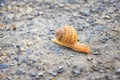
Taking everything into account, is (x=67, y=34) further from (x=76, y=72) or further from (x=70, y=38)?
(x=76, y=72)

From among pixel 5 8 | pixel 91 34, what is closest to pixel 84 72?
pixel 91 34

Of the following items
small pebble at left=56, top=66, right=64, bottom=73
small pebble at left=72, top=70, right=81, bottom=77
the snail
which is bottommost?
small pebble at left=72, top=70, right=81, bottom=77

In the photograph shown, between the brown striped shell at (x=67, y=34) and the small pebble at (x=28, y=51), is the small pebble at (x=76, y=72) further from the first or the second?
the small pebble at (x=28, y=51)

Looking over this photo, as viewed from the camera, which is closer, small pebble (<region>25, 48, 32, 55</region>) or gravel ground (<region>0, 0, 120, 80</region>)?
gravel ground (<region>0, 0, 120, 80</region>)

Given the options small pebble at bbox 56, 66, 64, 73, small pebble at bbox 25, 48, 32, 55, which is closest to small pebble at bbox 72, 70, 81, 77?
small pebble at bbox 56, 66, 64, 73

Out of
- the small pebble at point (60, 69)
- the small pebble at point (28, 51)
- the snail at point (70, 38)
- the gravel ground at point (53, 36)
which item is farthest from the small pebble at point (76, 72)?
the small pebble at point (28, 51)

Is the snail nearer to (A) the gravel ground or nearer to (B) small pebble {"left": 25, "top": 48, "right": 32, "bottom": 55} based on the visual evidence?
(A) the gravel ground

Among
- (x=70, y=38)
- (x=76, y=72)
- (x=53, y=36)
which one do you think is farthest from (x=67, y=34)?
(x=76, y=72)

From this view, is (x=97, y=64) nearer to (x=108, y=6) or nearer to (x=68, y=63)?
(x=68, y=63)
